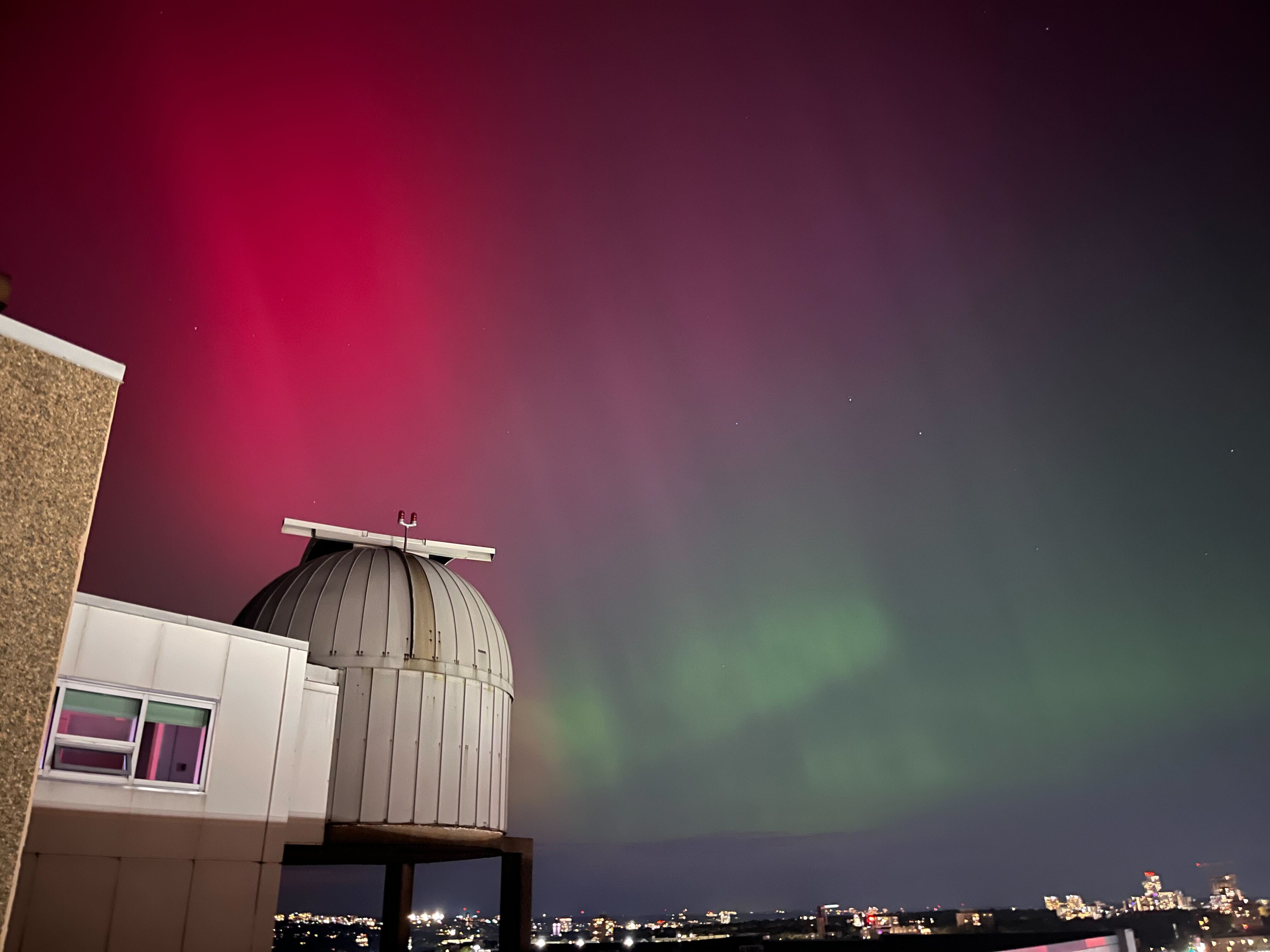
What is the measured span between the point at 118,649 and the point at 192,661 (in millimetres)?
884

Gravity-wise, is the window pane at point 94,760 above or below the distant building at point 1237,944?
above

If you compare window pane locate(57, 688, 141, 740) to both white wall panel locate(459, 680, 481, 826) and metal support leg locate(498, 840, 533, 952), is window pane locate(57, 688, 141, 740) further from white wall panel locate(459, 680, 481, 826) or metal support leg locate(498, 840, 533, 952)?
metal support leg locate(498, 840, 533, 952)

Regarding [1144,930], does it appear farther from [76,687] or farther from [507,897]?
[76,687]

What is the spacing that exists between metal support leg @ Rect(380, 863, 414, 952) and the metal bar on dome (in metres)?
8.01

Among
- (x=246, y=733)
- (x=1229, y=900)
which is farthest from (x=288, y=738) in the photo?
(x=1229, y=900)

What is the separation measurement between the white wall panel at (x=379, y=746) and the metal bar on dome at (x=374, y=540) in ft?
11.6

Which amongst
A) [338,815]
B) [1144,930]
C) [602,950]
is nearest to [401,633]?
[338,815]

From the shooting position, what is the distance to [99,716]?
10.3 m

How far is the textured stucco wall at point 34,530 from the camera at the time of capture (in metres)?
4.17

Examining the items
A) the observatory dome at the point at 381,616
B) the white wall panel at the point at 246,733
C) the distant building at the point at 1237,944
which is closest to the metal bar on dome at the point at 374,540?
the observatory dome at the point at 381,616

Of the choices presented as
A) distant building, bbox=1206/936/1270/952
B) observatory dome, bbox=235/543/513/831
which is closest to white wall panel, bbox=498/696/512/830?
observatory dome, bbox=235/543/513/831

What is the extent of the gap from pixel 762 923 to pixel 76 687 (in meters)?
139

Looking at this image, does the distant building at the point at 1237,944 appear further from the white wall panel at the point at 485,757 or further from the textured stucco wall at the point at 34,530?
the textured stucco wall at the point at 34,530

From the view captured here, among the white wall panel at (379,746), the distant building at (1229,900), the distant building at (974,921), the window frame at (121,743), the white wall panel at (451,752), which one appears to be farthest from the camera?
the distant building at (1229,900)
